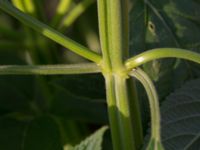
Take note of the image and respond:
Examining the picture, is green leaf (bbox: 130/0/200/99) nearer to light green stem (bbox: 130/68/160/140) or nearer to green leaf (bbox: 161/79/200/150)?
green leaf (bbox: 161/79/200/150)

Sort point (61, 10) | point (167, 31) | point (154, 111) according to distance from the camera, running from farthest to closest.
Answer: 1. point (61, 10)
2. point (167, 31)
3. point (154, 111)

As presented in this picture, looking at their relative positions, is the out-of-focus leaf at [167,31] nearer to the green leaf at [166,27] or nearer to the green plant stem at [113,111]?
the green leaf at [166,27]

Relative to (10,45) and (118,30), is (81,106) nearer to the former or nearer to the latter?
(10,45)

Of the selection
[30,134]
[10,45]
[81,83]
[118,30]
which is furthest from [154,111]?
[10,45]

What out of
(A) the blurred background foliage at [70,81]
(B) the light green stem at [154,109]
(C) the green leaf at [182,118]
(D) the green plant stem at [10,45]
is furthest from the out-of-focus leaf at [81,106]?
(B) the light green stem at [154,109]

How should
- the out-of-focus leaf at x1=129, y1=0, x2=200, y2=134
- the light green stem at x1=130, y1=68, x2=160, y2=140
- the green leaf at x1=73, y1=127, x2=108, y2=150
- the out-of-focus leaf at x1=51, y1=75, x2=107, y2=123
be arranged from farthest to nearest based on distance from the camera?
1. the out-of-focus leaf at x1=51, y1=75, x2=107, y2=123
2. the out-of-focus leaf at x1=129, y1=0, x2=200, y2=134
3. the green leaf at x1=73, y1=127, x2=108, y2=150
4. the light green stem at x1=130, y1=68, x2=160, y2=140

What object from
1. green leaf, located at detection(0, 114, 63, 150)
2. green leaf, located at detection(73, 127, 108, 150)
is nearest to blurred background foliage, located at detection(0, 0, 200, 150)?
green leaf, located at detection(0, 114, 63, 150)
